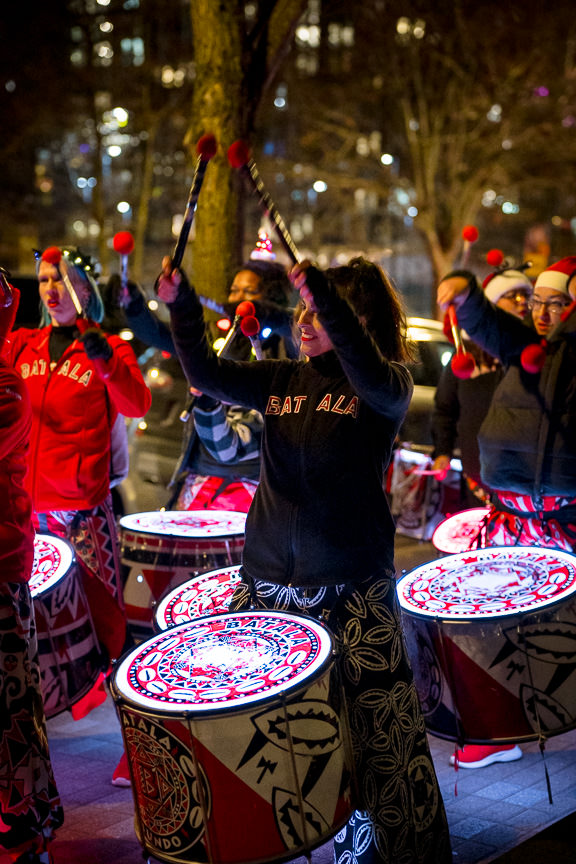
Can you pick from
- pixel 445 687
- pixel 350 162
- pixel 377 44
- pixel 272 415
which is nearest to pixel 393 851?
pixel 445 687

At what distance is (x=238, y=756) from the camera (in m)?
2.46

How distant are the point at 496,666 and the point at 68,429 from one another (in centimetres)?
200

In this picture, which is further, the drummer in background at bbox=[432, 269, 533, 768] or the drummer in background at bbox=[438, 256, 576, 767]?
the drummer in background at bbox=[432, 269, 533, 768]

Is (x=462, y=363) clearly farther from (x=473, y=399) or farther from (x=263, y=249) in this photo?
(x=473, y=399)

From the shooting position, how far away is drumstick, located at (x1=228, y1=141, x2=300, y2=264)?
2688mm

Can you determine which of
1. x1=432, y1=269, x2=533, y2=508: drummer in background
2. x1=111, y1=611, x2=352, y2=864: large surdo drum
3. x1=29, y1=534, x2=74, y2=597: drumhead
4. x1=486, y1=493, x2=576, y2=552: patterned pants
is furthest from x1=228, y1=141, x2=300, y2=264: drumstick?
x1=432, y1=269, x2=533, y2=508: drummer in background

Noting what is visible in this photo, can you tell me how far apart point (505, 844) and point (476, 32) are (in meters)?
18.8

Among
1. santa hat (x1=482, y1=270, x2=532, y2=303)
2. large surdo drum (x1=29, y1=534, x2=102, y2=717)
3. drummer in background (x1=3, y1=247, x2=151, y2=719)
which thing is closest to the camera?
large surdo drum (x1=29, y1=534, x2=102, y2=717)

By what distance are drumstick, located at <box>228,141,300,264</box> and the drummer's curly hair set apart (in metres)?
0.27

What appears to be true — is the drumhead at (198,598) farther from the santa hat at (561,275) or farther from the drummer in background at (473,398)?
the drummer in background at (473,398)

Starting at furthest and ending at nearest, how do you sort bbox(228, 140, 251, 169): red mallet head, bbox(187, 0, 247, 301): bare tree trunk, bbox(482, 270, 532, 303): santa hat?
1. bbox(187, 0, 247, 301): bare tree trunk
2. bbox(482, 270, 532, 303): santa hat
3. bbox(228, 140, 251, 169): red mallet head

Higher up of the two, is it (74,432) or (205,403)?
(205,403)

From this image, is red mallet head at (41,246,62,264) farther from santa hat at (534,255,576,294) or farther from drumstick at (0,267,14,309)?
santa hat at (534,255,576,294)

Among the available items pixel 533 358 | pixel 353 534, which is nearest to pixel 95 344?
pixel 353 534
